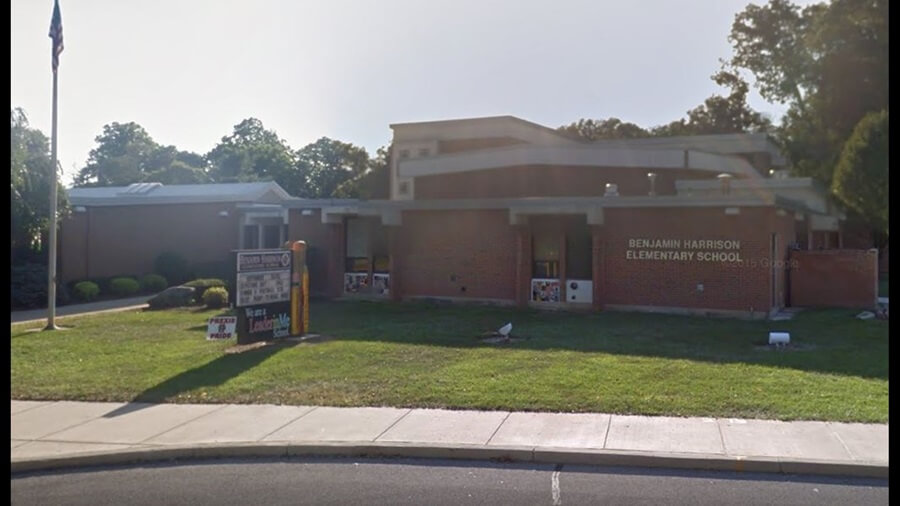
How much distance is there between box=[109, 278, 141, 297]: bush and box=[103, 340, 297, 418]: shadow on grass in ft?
47.9

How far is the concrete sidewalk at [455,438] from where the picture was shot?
24.2ft

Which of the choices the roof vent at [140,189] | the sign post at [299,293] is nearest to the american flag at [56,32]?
the sign post at [299,293]

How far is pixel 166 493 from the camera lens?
6.74m

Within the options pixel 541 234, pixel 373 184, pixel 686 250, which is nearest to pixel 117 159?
pixel 373 184

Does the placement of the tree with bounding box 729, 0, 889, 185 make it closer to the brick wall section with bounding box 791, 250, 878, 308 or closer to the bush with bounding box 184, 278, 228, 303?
the brick wall section with bounding box 791, 250, 878, 308

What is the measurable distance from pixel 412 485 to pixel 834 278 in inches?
749

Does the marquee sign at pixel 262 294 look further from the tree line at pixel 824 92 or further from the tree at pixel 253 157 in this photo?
the tree at pixel 253 157

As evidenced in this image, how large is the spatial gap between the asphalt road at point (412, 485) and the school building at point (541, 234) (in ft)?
44.0

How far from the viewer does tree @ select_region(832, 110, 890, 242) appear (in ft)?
61.6

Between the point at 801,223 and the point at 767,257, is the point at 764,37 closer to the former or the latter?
the point at 801,223

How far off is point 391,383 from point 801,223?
18480mm

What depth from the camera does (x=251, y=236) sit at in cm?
3161

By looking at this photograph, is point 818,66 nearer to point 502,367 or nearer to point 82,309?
point 502,367
